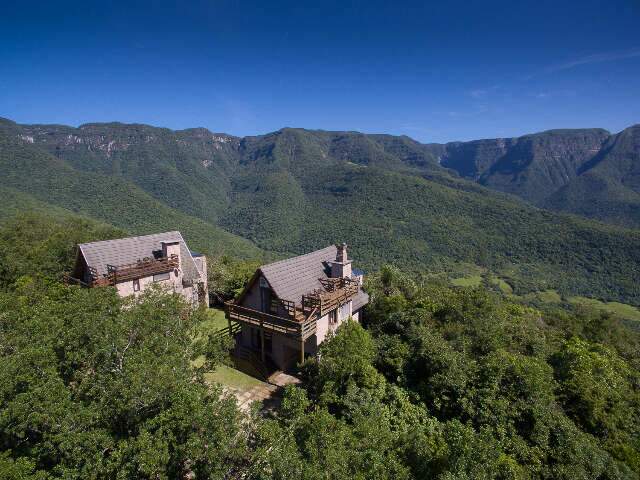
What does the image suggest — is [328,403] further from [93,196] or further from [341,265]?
[93,196]

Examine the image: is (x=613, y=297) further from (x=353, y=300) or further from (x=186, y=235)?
(x=186, y=235)

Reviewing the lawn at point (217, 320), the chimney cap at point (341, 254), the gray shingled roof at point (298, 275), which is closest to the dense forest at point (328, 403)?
the gray shingled roof at point (298, 275)

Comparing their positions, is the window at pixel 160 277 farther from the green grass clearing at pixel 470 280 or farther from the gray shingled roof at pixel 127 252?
the green grass clearing at pixel 470 280

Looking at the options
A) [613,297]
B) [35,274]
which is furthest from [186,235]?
[613,297]

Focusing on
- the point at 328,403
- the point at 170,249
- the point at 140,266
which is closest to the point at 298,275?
the point at 328,403

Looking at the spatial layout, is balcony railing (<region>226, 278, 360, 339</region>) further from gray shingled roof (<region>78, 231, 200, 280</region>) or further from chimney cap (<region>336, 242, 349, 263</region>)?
gray shingled roof (<region>78, 231, 200, 280</region>)

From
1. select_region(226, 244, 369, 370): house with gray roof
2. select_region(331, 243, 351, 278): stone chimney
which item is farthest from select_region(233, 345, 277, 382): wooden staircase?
select_region(331, 243, 351, 278): stone chimney
